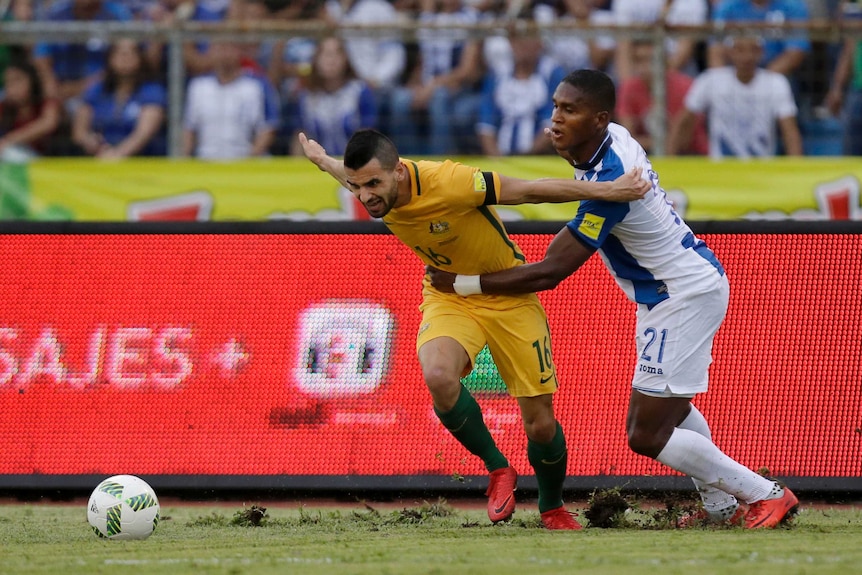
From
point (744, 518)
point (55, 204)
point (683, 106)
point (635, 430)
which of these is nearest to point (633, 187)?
point (635, 430)

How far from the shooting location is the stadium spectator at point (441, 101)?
38.7 feet

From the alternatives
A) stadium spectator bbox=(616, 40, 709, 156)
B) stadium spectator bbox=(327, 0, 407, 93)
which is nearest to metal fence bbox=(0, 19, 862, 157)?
stadium spectator bbox=(616, 40, 709, 156)

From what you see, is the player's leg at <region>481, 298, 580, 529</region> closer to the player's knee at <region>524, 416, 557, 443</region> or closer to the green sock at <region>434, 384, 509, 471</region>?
the player's knee at <region>524, 416, 557, 443</region>

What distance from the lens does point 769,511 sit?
6.60 meters

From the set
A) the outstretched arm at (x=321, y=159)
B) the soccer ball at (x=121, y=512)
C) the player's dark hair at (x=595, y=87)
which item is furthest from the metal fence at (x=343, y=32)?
the soccer ball at (x=121, y=512)

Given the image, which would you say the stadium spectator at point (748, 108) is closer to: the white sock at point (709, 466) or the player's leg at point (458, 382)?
the player's leg at point (458, 382)

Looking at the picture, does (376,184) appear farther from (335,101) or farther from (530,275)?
(335,101)

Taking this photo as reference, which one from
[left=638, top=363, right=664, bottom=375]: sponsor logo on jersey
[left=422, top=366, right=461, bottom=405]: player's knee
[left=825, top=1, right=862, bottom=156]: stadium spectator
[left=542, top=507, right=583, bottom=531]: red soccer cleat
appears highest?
[left=825, top=1, right=862, bottom=156]: stadium spectator

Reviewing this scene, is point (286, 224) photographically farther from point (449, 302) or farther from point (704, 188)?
point (704, 188)

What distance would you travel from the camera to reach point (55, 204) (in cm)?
1109

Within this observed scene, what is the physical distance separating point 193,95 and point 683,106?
4.58 meters

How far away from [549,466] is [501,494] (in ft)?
1.01

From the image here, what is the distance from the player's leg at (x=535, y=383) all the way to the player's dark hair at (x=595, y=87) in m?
1.18

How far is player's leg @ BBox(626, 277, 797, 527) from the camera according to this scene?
6.45 meters
